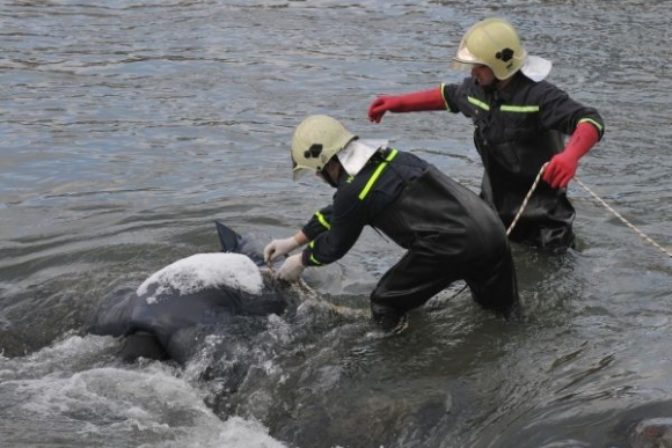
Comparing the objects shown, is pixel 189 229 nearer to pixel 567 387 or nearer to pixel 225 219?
pixel 225 219

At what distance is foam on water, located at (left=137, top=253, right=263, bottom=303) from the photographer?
6.26 m

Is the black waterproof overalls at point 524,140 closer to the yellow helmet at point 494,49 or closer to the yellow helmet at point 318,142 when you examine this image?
the yellow helmet at point 494,49

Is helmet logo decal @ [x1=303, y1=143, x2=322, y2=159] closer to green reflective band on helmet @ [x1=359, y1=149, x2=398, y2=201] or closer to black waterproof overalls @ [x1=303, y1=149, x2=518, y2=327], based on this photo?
black waterproof overalls @ [x1=303, y1=149, x2=518, y2=327]

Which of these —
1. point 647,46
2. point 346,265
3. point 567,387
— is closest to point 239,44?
point 647,46

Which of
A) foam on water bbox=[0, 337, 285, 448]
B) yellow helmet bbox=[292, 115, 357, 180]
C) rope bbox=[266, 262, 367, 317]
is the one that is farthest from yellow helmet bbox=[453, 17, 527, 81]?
foam on water bbox=[0, 337, 285, 448]

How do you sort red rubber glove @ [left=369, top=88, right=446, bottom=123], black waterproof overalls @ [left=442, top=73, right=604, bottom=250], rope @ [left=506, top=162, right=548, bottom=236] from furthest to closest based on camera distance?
red rubber glove @ [left=369, top=88, right=446, bottom=123]
rope @ [left=506, top=162, right=548, bottom=236]
black waterproof overalls @ [left=442, top=73, right=604, bottom=250]

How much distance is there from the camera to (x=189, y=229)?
325 inches

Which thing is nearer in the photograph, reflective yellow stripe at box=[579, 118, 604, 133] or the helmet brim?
reflective yellow stripe at box=[579, 118, 604, 133]

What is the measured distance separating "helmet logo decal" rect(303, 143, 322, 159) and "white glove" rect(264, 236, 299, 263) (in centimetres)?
75

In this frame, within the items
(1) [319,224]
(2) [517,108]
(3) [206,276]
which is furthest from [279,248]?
(2) [517,108]

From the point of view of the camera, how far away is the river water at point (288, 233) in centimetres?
543

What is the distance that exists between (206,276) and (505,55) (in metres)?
2.27

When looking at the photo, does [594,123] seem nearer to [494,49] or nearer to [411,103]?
[494,49]

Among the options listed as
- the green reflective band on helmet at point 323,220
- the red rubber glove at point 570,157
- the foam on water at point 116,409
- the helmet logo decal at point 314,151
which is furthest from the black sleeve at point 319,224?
the red rubber glove at point 570,157
